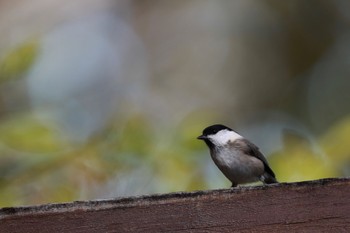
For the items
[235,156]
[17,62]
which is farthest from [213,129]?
[17,62]

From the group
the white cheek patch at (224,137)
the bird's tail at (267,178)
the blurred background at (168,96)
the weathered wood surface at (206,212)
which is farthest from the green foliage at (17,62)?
the white cheek patch at (224,137)

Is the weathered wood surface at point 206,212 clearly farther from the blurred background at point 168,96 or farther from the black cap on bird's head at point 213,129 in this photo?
the black cap on bird's head at point 213,129

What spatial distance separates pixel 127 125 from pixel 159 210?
0.70m

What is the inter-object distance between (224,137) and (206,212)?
157 cm

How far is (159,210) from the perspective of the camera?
1554mm

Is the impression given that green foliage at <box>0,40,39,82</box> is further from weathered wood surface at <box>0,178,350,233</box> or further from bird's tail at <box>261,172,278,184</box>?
bird's tail at <box>261,172,278,184</box>

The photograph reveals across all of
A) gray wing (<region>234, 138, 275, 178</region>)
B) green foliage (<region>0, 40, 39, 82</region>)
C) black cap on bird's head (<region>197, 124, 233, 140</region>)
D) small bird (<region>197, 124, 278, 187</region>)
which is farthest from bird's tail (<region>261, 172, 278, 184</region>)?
green foliage (<region>0, 40, 39, 82</region>)

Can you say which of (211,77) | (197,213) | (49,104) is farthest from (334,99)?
(197,213)

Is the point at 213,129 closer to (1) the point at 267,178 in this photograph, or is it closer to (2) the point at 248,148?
(2) the point at 248,148

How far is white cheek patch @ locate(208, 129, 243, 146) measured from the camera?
3043 millimetres

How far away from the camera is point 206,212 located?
1.55 metres

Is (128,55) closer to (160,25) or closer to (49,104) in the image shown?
(160,25)

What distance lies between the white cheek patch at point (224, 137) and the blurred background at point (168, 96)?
42 millimetres

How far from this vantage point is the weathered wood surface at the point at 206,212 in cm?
154
